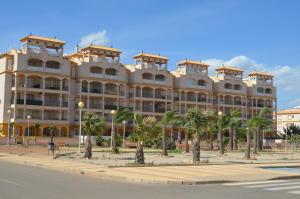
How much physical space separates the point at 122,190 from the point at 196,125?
18.1m

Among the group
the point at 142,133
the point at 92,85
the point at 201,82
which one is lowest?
the point at 142,133

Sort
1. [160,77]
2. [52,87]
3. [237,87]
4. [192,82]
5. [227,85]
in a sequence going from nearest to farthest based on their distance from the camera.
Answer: [52,87] < [160,77] < [192,82] < [227,85] < [237,87]

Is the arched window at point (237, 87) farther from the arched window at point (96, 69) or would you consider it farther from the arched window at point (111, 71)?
the arched window at point (96, 69)

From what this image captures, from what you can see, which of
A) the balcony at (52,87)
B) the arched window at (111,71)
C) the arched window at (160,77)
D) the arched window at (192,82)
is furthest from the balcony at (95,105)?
the arched window at (192,82)

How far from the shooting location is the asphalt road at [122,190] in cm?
1463

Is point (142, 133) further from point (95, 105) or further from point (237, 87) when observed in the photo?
point (237, 87)

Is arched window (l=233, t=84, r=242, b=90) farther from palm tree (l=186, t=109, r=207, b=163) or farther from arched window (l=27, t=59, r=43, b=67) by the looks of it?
palm tree (l=186, t=109, r=207, b=163)

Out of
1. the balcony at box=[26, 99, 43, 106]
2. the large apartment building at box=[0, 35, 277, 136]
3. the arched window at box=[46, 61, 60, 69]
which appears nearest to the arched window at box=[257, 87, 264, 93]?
the large apartment building at box=[0, 35, 277, 136]

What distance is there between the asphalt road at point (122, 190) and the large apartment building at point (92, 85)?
195ft

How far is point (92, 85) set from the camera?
279ft

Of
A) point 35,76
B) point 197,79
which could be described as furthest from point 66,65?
point 197,79

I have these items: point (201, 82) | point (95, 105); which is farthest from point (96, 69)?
point (201, 82)

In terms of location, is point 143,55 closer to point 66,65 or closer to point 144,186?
point 66,65

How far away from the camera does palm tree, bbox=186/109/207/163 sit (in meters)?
33.7
